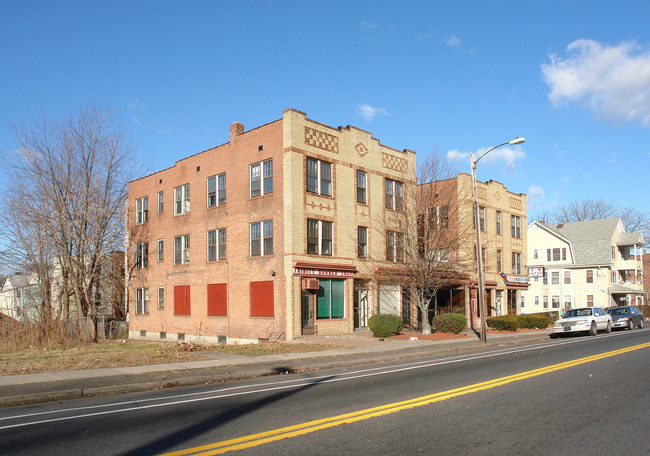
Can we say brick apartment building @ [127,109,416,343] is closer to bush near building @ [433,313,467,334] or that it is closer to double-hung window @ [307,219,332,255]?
double-hung window @ [307,219,332,255]

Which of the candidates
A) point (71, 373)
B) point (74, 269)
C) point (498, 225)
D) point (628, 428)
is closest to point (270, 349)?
point (71, 373)

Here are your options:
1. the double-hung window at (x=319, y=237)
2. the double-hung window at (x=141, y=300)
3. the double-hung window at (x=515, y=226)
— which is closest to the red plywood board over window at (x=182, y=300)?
the double-hung window at (x=141, y=300)

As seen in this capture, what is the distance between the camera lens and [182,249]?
3381 cm

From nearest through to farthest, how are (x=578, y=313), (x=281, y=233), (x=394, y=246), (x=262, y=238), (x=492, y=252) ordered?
(x=281, y=233)
(x=262, y=238)
(x=578, y=313)
(x=394, y=246)
(x=492, y=252)

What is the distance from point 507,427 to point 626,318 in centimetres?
2928

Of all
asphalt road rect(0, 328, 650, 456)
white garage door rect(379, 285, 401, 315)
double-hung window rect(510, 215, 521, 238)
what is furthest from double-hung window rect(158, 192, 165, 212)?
double-hung window rect(510, 215, 521, 238)

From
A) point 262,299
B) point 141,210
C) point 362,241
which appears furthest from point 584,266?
point 141,210

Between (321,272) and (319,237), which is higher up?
(319,237)

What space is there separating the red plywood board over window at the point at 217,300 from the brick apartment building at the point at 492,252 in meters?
13.0

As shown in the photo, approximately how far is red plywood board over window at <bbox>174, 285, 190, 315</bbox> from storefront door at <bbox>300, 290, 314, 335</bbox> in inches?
388

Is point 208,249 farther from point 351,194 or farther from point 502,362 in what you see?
point 502,362

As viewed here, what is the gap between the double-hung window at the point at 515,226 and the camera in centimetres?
4371

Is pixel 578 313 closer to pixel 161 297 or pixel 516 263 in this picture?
pixel 516 263

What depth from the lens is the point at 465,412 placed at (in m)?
8.43
